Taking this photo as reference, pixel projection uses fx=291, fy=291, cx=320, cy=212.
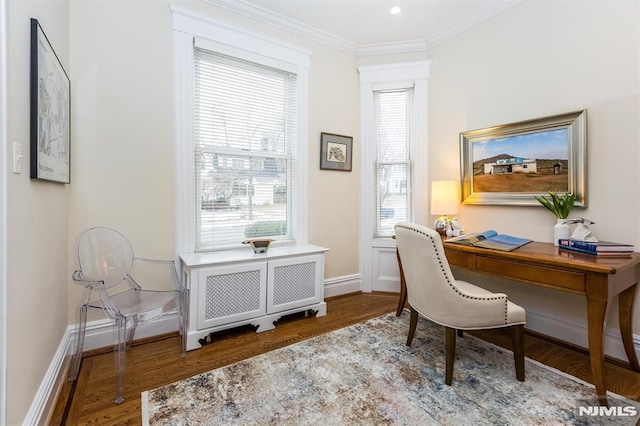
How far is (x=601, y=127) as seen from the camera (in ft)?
6.87

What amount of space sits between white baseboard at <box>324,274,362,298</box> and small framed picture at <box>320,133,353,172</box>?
129 centimetres

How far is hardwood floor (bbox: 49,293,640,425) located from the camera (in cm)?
158

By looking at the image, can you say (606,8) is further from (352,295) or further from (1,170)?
(1,170)

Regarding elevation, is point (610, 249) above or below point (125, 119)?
below

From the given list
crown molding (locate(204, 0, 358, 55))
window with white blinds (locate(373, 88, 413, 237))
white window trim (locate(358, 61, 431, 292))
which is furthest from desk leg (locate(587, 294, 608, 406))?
crown molding (locate(204, 0, 358, 55))

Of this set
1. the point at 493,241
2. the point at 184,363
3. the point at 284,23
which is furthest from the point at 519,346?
the point at 284,23

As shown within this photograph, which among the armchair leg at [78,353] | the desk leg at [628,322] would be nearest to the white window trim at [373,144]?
the desk leg at [628,322]

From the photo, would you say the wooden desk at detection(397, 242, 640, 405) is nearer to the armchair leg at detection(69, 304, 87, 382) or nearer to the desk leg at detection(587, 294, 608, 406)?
the desk leg at detection(587, 294, 608, 406)

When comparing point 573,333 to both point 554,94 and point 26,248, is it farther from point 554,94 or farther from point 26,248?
point 26,248

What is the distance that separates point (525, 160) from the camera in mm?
2490

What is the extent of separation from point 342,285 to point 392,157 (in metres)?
1.64

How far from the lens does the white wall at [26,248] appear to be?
1.15 m

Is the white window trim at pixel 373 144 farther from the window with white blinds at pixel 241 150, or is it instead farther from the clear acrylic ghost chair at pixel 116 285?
the clear acrylic ghost chair at pixel 116 285

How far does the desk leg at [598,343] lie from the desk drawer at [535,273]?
0.33 feet
